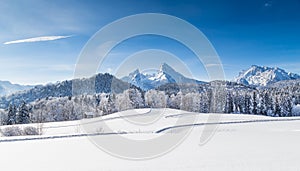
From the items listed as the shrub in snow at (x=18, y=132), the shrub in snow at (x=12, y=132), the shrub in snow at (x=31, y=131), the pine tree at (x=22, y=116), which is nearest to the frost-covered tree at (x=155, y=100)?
the pine tree at (x=22, y=116)

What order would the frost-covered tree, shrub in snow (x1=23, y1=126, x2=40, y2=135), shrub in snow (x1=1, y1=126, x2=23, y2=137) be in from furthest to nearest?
the frost-covered tree → shrub in snow (x1=1, y1=126, x2=23, y2=137) → shrub in snow (x1=23, y1=126, x2=40, y2=135)

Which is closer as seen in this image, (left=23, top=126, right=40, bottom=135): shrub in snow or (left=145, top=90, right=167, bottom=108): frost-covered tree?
(left=23, top=126, right=40, bottom=135): shrub in snow

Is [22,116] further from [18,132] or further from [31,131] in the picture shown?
[31,131]

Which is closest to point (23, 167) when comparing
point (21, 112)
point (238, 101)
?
point (21, 112)

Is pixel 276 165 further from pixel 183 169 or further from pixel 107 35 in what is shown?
pixel 107 35

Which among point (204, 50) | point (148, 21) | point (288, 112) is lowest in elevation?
point (288, 112)

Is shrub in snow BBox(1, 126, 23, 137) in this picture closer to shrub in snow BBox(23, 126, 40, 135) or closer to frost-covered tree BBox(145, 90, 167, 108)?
shrub in snow BBox(23, 126, 40, 135)

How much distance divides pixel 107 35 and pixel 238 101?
7502 cm

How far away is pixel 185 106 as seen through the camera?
241 ft

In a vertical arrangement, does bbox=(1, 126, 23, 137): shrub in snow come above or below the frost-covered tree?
below

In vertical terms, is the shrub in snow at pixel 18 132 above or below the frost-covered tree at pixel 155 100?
below

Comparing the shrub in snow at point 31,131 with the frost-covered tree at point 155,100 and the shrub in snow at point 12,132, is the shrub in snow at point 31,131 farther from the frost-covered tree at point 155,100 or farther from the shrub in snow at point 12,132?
the frost-covered tree at point 155,100

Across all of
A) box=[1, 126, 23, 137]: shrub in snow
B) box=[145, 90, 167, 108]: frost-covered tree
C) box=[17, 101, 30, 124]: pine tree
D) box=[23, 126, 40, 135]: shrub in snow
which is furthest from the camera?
box=[145, 90, 167, 108]: frost-covered tree

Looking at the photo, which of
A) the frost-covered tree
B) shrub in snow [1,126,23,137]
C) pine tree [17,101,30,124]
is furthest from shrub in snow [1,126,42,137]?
the frost-covered tree
